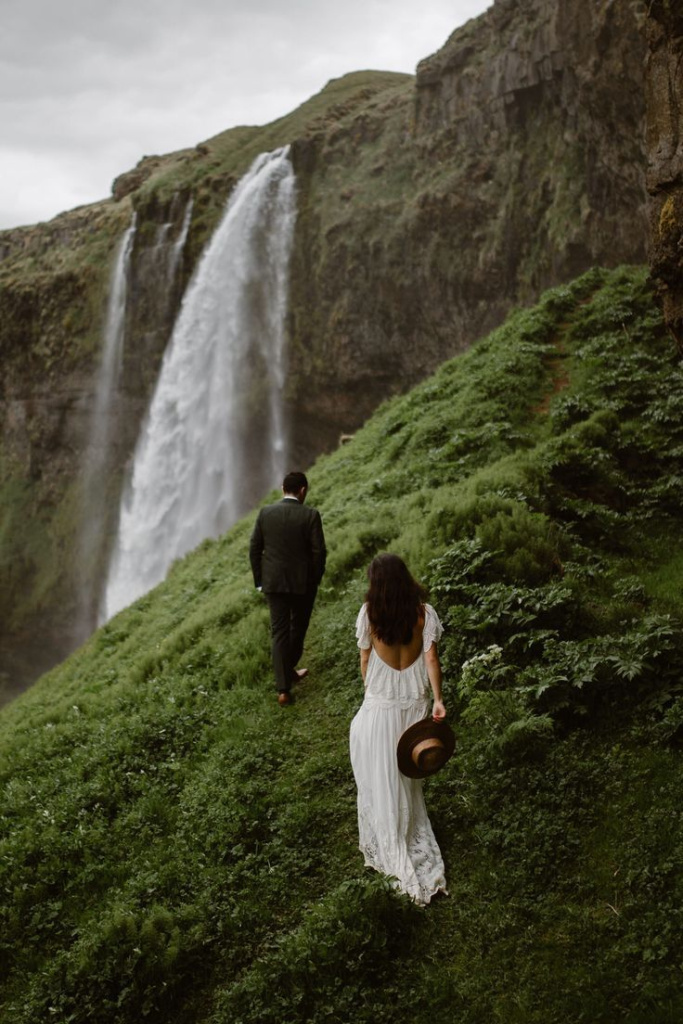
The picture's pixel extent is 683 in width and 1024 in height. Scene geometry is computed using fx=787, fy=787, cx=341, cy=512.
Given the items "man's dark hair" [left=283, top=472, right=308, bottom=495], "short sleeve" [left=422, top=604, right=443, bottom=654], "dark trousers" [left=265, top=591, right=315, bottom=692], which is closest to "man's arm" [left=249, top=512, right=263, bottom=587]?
"dark trousers" [left=265, top=591, right=315, bottom=692]

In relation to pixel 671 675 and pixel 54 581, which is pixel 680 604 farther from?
pixel 54 581

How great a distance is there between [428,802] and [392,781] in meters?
0.73

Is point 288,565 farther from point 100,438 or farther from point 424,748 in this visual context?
point 100,438

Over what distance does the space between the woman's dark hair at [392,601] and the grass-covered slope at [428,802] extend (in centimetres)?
128

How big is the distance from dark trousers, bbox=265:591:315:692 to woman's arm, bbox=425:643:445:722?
8.08 feet

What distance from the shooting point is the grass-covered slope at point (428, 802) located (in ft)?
14.0

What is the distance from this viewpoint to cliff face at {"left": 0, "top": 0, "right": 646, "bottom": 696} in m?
23.8

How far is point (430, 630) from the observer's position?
5094 mm

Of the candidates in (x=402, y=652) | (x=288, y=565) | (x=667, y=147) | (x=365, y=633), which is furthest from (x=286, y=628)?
(x=667, y=147)

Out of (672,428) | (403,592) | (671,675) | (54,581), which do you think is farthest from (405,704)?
(54,581)

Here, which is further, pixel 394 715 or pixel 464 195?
pixel 464 195

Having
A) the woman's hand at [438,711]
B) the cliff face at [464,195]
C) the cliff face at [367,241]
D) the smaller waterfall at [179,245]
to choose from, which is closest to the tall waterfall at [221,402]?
the cliff face at [367,241]

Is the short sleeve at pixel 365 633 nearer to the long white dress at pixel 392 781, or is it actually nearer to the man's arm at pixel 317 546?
the long white dress at pixel 392 781

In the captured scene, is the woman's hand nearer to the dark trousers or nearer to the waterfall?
the dark trousers
